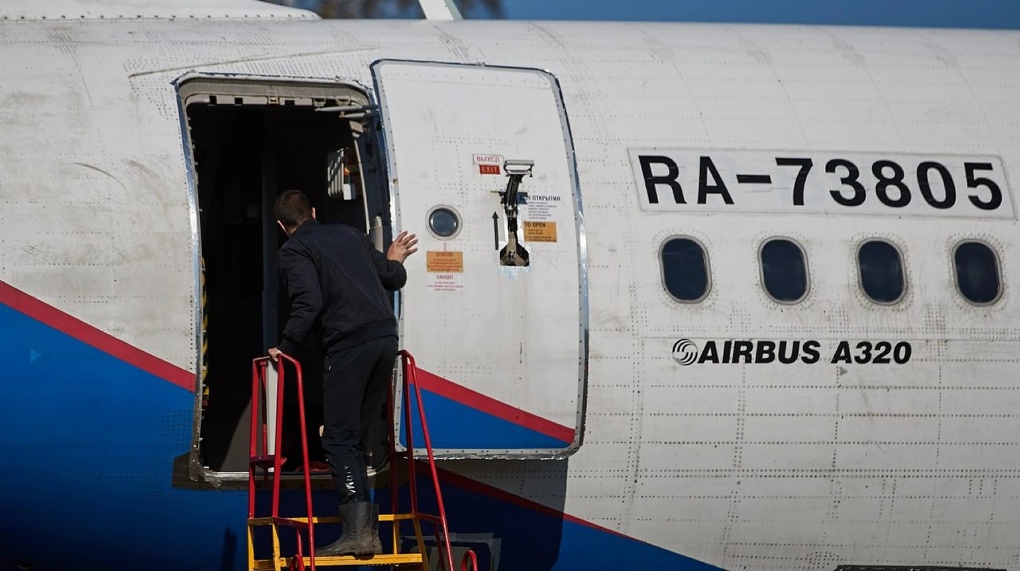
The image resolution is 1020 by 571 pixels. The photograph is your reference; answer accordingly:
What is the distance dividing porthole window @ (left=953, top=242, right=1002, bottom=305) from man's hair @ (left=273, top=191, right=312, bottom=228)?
472cm

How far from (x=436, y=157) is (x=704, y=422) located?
2565mm

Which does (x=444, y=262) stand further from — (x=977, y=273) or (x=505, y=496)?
(x=977, y=273)

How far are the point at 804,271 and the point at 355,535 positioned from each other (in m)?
3.74

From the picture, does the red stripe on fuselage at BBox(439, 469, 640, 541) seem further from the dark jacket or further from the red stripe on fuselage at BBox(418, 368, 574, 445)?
the dark jacket

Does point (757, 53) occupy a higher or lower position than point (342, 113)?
higher

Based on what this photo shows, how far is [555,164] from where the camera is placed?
31.3 feet

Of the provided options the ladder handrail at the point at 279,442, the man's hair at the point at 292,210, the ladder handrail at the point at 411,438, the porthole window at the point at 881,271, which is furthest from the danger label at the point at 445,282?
the porthole window at the point at 881,271

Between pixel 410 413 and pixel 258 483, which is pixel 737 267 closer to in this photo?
pixel 410 413

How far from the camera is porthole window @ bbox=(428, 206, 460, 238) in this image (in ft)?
30.2

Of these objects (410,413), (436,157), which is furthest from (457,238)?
(410,413)

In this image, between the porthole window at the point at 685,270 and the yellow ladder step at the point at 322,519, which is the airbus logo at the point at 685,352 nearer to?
the porthole window at the point at 685,270

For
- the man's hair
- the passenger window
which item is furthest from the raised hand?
the passenger window

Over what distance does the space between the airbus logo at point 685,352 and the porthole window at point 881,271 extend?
1.37 meters

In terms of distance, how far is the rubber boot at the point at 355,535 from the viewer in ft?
26.9
